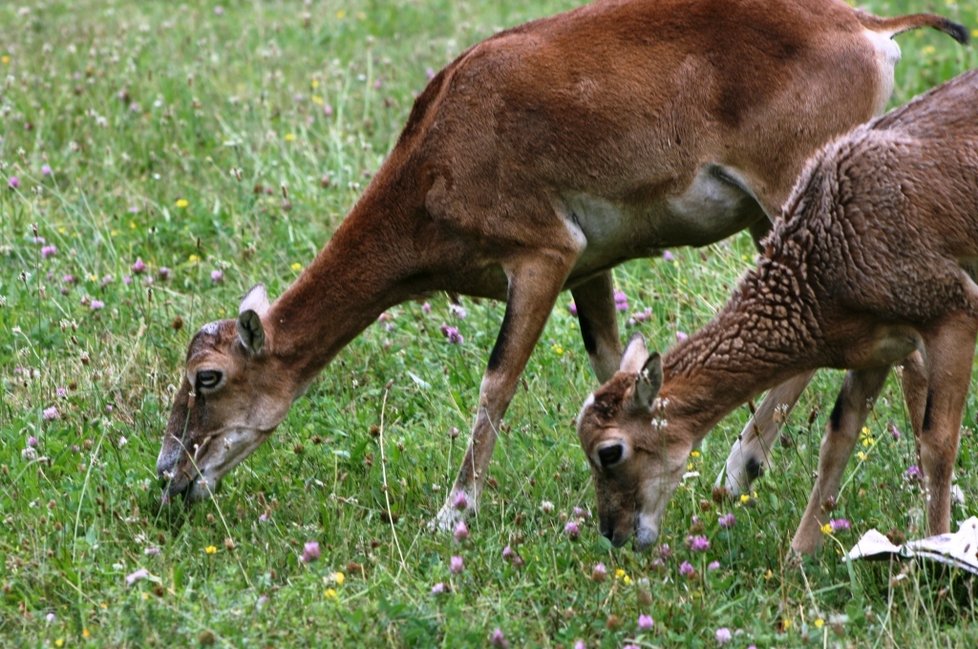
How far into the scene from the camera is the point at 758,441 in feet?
26.9

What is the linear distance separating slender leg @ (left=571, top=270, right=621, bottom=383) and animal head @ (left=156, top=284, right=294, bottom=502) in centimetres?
162

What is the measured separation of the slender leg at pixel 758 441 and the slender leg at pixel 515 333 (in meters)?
1.06

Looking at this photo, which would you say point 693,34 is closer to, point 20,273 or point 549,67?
point 549,67

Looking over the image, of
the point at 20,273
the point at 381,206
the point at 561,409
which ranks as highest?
the point at 381,206

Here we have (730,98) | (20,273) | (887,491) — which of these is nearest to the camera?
(887,491)

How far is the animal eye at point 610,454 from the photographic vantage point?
23.6ft

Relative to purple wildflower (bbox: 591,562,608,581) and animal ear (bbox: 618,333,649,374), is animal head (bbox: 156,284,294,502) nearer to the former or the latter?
animal ear (bbox: 618,333,649,374)

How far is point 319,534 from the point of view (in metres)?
7.28

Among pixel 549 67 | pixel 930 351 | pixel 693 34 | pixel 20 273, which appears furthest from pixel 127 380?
pixel 930 351

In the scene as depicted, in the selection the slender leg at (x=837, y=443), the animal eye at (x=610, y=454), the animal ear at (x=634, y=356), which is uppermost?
the animal ear at (x=634, y=356)

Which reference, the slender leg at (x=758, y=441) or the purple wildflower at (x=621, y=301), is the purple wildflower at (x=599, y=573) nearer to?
the slender leg at (x=758, y=441)

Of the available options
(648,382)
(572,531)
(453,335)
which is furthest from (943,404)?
(453,335)

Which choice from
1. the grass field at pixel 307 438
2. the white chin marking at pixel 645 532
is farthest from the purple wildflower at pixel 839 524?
the white chin marking at pixel 645 532

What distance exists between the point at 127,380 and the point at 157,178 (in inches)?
110
